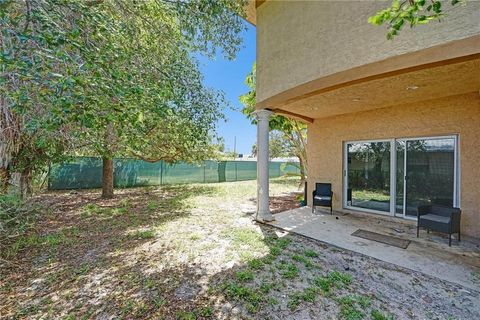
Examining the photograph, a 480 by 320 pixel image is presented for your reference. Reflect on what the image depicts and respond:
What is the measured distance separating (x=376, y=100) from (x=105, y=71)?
5.31m

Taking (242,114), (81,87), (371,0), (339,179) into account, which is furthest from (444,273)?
(242,114)

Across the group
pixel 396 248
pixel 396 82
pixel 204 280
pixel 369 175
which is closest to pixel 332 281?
pixel 204 280

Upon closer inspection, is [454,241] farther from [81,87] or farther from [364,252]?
[81,87]

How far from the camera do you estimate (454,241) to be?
4086 mm

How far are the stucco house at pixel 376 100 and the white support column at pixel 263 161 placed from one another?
2cm

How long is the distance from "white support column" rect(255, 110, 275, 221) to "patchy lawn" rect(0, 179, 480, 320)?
62cm

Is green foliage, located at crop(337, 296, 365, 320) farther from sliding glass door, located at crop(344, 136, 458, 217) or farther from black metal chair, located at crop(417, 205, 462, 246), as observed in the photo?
sliding glass door, located at crop(344, 136, 458, 217)

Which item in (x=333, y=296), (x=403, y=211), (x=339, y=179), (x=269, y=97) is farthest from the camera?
(x=339, y=179)

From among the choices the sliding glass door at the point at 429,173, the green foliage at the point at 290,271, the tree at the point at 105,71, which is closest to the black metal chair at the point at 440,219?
the sliding glass door at the point at 429,173

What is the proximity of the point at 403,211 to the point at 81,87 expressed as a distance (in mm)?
6767

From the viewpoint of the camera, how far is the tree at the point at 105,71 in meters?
2.07

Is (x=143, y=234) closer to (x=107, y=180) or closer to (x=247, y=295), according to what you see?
(x=247, y=295)

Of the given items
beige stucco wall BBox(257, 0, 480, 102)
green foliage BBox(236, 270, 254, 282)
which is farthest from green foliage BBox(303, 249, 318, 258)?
beige stucco wall BBox(257, 0, 480, 102)

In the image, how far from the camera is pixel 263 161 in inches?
203
